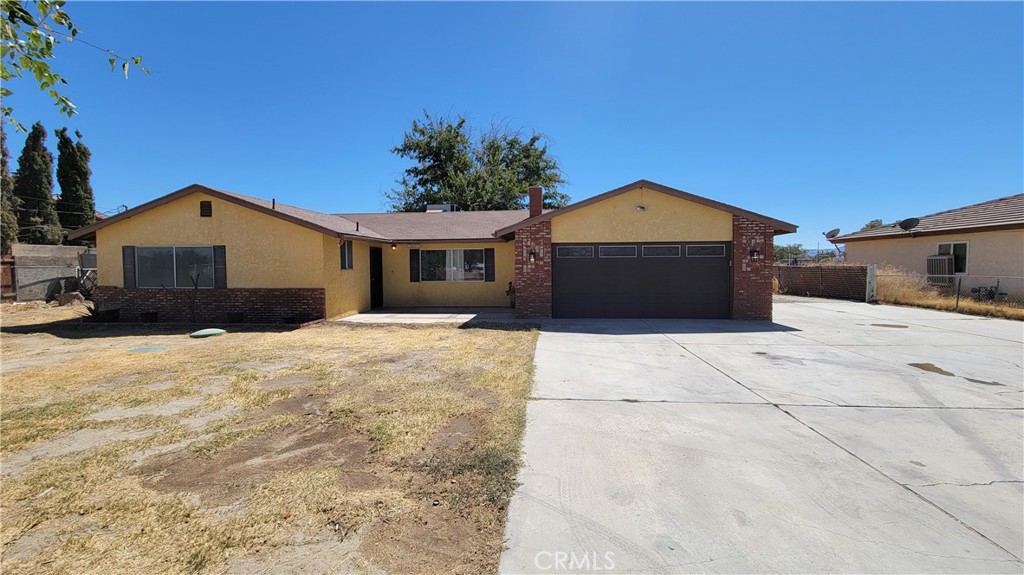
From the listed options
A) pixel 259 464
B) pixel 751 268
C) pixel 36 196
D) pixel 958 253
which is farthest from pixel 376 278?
pixel 36 196

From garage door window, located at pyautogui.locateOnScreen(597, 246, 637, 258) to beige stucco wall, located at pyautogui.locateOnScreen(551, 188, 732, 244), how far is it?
0.25 metres

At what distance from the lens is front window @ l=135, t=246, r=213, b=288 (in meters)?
12.1

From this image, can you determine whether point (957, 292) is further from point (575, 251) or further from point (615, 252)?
point (575, 251)

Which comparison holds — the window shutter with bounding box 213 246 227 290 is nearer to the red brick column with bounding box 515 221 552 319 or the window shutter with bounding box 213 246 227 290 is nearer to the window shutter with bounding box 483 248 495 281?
the window shutter with bounding box 483 248 495 281

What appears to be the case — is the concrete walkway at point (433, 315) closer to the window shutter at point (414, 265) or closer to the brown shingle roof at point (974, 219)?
the window shutter at point (414, 265)

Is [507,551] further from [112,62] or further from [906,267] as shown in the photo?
[906,267]

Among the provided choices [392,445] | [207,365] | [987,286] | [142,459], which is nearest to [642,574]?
[392,445]

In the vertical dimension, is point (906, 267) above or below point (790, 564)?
above

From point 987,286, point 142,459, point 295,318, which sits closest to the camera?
point 142,459

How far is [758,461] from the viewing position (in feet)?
12.3

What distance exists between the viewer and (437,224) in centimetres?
1706

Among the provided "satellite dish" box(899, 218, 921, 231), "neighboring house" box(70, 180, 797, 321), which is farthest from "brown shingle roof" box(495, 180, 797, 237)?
"satellite dish" box(899, 218, 921, 231)

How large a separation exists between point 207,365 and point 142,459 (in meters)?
3.83

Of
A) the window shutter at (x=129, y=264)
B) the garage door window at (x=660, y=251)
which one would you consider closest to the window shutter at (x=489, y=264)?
the garage door window at (x=660, y=251)
